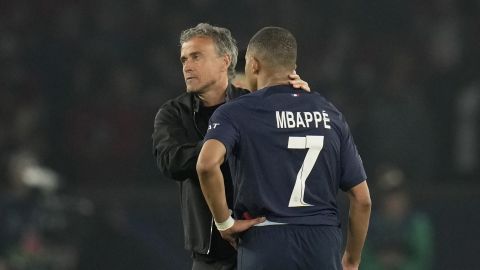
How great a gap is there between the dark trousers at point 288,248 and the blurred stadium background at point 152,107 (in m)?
4.98

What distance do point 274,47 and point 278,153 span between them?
420 mm

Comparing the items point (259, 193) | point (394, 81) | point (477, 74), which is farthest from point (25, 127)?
Result: point (259, 193)

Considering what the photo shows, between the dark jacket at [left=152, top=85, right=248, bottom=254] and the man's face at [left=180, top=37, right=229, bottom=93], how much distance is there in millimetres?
94

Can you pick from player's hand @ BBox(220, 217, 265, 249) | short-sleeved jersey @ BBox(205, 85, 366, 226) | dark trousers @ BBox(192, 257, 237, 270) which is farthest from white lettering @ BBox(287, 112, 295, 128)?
dark trousers @ BBox(192, 257, 237, 270)

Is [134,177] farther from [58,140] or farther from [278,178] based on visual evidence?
[278,178]

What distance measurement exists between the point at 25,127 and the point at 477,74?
4.13m

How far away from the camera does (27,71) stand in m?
11.1

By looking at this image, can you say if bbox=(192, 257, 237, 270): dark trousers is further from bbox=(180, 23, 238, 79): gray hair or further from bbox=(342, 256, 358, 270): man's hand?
bbox=(180, 23, 238, 79): gray hair

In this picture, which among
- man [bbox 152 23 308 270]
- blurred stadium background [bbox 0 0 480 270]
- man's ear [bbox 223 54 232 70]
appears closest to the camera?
man [bbox 152 23 308 270]

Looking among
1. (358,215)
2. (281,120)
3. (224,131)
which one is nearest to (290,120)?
(281,120)

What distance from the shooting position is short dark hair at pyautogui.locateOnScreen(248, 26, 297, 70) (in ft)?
14.7

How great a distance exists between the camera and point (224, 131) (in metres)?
4.36

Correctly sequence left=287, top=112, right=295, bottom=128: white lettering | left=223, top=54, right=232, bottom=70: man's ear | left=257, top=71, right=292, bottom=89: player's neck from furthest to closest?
1. left=223, top=54, right=232, bottom=70: man's ear
2. left=257, top=71, right=292, bottom=89: player's neck
3. left=287, top=112, right=295, bottom=128: white lettering

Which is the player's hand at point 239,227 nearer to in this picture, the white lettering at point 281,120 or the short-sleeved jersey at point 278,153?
the short-sleeved jersey at point 278,153
